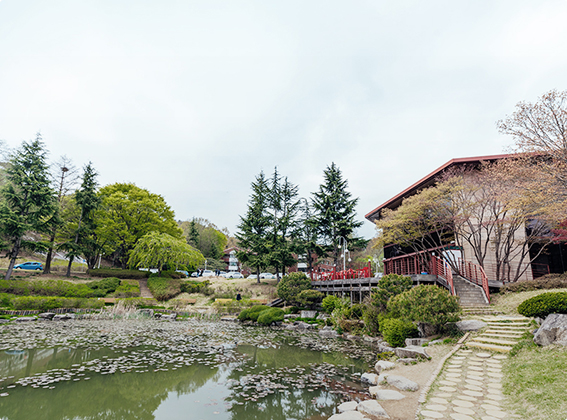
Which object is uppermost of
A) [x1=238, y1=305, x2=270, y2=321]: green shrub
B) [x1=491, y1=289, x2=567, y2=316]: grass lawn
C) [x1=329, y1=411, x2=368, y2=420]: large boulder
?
[x1=491, y1=289, x2=567, y2=316]: grass lawn

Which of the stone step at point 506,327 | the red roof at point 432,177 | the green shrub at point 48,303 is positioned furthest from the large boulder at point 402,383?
the green shrub at point 48,303

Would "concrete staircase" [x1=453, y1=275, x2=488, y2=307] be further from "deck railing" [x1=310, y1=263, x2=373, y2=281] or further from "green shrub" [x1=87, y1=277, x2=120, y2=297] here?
"green shrub" [x1=87, y1=277, x2=120, y2=297]

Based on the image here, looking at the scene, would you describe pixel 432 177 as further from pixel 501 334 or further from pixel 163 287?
pixel 163 287

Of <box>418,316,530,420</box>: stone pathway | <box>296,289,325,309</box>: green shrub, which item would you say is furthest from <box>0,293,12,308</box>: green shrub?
<box>418,316,530,420</box>: stone pathway

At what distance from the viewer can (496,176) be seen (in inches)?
596

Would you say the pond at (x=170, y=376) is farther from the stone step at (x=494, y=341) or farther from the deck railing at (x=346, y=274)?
the deck railing at (x=346, y=274)

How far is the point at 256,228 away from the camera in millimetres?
34781

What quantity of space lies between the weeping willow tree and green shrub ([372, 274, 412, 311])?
76.9 ft

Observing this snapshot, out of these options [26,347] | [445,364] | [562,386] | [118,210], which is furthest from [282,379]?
[118,210]

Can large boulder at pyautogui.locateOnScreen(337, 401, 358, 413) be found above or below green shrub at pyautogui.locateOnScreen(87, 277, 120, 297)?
below

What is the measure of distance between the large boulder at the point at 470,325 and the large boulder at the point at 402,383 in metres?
5.35

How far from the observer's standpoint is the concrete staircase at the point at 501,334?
8258 millimetres

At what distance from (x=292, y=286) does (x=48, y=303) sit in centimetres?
1596

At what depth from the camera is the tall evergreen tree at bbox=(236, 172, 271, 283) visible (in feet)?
107
